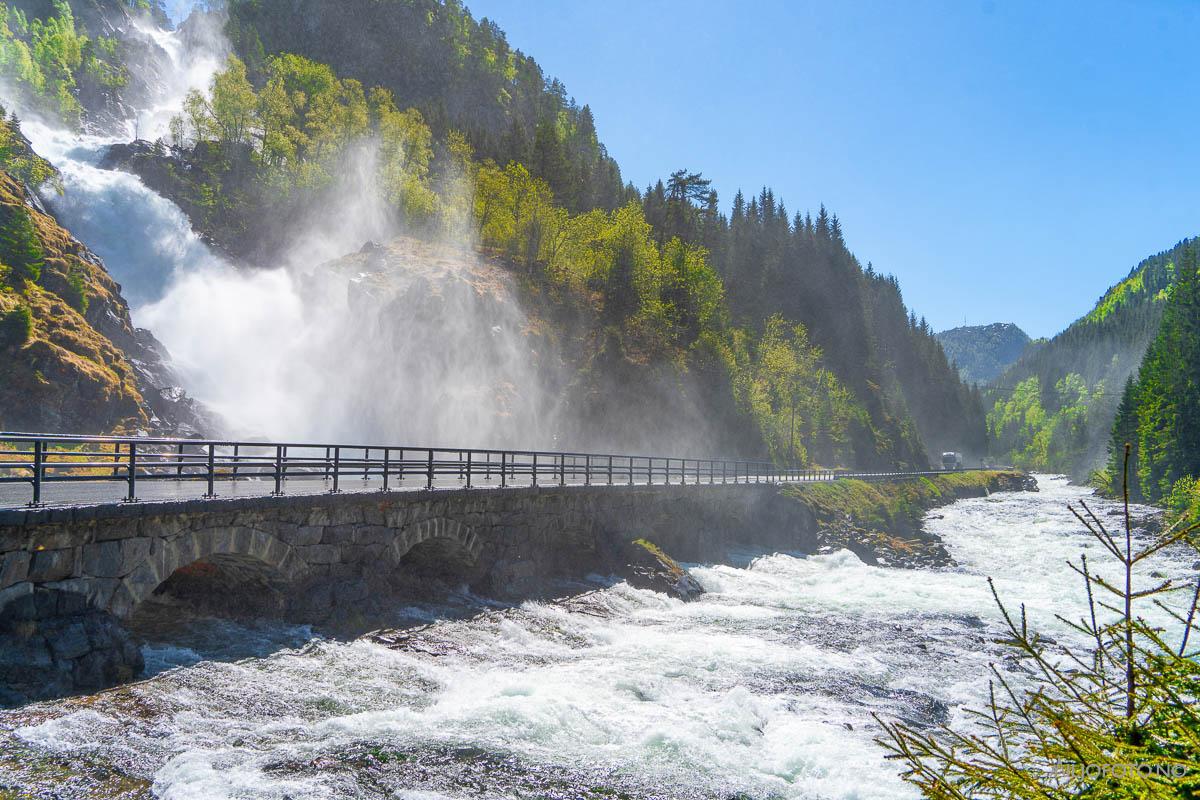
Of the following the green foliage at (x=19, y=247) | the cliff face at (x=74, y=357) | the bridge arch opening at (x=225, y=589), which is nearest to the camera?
the bridge arch opening at (x=225, y=589)

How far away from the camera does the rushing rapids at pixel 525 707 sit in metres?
10.2

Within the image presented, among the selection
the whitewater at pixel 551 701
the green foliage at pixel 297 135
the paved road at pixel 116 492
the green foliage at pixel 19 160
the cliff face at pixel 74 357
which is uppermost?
the green foliage at pixel 297 135

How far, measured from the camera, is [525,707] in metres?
13.4

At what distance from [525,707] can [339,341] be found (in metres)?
47.9

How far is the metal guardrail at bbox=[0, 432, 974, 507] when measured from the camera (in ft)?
42.3

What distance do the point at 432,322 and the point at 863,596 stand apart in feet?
119

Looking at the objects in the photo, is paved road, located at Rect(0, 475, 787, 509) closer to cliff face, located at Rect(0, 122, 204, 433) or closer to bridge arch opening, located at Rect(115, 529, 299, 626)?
bridge arch opening, located at Rect(115, 529, 299, 626)

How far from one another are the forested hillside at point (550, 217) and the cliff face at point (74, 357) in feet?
88.3

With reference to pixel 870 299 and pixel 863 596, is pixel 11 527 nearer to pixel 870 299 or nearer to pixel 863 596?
→ pixel 863 596

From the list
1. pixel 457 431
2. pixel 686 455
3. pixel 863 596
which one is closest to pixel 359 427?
pixel 457 431

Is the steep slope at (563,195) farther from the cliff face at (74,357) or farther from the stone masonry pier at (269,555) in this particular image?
the stone masonry pier at (269,555)

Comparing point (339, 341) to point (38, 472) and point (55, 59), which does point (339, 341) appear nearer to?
point (38, 472)

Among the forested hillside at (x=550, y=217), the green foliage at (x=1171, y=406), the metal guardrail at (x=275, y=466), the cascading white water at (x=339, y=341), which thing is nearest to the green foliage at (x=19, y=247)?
the cascading white water at (x=339, y=341)

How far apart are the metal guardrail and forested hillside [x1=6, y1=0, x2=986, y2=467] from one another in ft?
45.0
